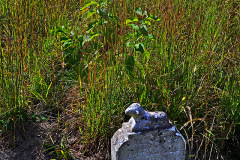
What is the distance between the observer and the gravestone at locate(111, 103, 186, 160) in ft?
6.13

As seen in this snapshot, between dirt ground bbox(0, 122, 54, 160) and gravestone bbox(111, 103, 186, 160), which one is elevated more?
gravestone bbox(111, 103, 186, 160)

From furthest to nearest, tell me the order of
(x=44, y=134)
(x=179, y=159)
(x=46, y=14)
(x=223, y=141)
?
(x=46, y=14) < (x=44, y=134) < (x=223, y=141) < (x=179, y=159)

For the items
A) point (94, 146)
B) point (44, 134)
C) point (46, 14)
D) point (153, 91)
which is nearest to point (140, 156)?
point (94, 146)

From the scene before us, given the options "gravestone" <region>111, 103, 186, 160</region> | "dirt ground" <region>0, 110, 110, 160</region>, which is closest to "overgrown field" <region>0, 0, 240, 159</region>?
"dirt ground" <region>0, 110, 110, 160</region>

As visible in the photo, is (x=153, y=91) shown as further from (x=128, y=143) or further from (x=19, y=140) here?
(x=19, y=140)

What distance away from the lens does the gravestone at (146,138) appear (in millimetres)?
1868

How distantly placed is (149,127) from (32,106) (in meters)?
1.15

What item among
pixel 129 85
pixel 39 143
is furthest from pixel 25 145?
pixel 129 85

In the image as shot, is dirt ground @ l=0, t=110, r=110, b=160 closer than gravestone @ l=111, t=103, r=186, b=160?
No

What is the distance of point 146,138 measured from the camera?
1910mm

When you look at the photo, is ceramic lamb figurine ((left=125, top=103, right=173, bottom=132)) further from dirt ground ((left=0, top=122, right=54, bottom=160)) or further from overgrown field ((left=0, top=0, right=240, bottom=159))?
dirt ground ((left=0, top=122, right=54, bottom=160))

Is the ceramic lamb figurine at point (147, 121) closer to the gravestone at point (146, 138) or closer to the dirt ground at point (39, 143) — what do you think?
the gravestone at point (146, 138)

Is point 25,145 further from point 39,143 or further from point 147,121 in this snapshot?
point 147,121

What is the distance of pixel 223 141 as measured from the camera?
2232mm
